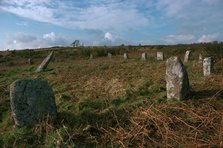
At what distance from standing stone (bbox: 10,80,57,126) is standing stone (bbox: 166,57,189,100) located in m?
3.66

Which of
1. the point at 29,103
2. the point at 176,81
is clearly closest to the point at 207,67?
the point at 176,81

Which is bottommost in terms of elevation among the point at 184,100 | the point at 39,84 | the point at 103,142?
the point at 103,142

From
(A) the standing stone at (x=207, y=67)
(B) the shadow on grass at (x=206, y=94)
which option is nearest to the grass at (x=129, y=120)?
(B) the shadow on grass at (x=206, y=94)

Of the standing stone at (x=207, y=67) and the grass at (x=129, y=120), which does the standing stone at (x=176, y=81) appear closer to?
the grass at (x=129, y=120)

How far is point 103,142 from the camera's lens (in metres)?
7.66

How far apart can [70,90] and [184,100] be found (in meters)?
5.25

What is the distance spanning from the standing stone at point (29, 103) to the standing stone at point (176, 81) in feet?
12.0

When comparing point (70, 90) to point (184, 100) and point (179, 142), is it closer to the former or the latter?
point (184, 100)

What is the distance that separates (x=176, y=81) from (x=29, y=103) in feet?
14.7

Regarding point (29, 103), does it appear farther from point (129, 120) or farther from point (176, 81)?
point (176, 81)

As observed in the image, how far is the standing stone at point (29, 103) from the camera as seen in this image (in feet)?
29.6

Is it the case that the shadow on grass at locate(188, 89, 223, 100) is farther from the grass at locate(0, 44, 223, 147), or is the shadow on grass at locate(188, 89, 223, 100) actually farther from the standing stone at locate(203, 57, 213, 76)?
the standing stone at locate(203, 57, 213, 76)

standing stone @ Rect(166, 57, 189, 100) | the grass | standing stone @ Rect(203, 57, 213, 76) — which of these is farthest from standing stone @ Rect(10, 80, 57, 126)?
standing stone @ Rect(203, 57, 213, 76)

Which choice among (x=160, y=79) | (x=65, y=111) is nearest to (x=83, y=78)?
(x=160, y=79)
